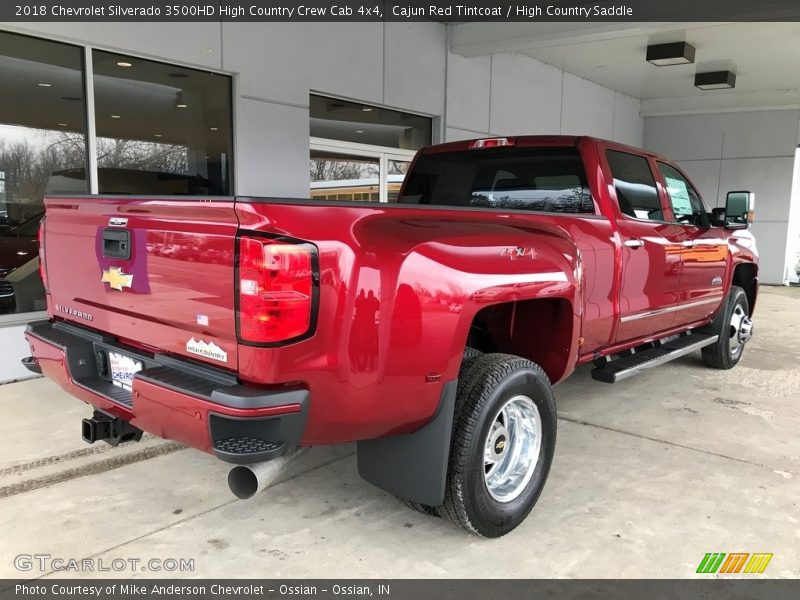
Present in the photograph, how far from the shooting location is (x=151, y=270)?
2.42 metres

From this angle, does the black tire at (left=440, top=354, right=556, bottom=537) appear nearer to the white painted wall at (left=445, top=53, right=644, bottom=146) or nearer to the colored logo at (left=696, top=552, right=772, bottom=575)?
the colored logo at (left=696, top=552, right=772, bottom=575)

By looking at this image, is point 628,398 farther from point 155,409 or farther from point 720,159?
point 720,159

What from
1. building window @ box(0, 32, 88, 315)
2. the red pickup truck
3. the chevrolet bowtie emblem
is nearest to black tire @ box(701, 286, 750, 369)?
the red pickup truck

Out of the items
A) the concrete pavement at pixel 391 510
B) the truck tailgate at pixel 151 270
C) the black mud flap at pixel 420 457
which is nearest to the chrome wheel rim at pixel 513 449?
the concrete pavement at pixel 391 510

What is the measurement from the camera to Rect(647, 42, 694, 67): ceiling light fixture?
9.80 m

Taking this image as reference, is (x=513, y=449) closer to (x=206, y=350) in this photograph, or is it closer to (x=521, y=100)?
(x=206, y=350)

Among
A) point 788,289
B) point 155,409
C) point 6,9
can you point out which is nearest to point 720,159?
point 788,289

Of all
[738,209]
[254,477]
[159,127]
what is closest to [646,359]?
[738,209]

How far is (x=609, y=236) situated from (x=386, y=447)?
78.5 inches

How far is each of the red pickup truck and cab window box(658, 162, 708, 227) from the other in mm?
1200

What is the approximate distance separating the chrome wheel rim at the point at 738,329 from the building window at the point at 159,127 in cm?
543

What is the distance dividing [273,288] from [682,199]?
13.6 feet

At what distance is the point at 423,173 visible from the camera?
4539 millimetres

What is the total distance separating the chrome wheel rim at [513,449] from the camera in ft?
9.69
